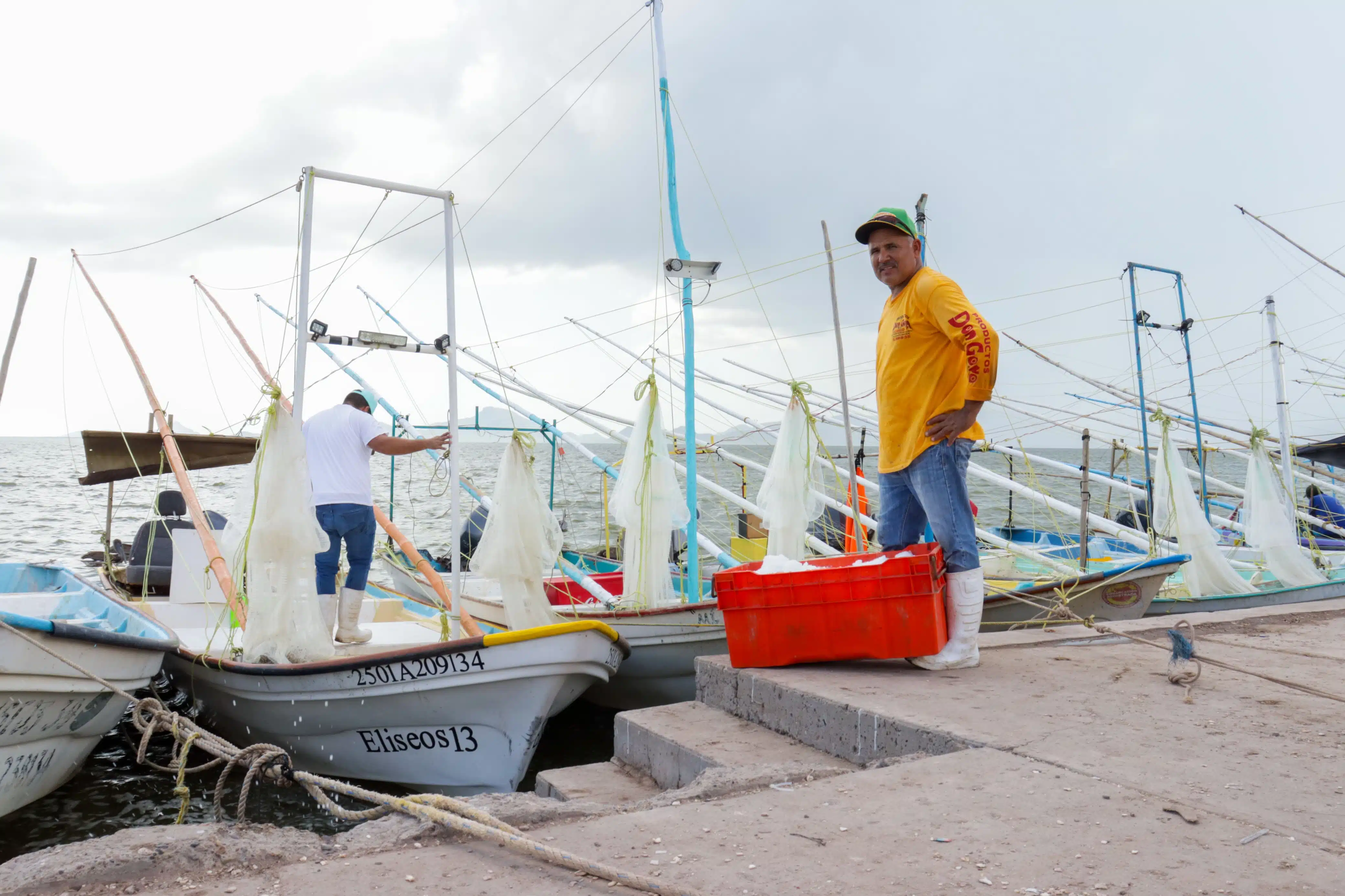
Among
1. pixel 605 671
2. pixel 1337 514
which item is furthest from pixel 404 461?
pixel 605 671

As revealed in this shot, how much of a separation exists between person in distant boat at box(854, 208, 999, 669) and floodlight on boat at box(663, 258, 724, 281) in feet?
12.5

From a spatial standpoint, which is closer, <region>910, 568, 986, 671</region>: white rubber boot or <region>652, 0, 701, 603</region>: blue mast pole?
<region>910, 568, 986, 671</region>: white rubber boot

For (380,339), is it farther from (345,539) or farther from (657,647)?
(657,647)

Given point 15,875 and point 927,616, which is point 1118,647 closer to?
point 927,616

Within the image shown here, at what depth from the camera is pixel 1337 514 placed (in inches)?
715

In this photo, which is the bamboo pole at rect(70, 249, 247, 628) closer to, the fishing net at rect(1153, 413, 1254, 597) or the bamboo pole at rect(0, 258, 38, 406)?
the bamboo pole at rect(0, 258, 38, 406)

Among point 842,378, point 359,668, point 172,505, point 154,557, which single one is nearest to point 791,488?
point 842,378

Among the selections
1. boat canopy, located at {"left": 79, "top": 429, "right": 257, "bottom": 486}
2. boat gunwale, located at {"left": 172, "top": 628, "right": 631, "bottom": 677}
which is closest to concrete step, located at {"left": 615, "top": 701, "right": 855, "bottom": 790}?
boat gunwale, located at {"left": 172, "top": 628, "right": 631, "bottom": 677}

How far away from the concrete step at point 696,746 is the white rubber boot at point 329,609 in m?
3.59

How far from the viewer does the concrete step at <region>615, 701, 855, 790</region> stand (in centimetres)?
322

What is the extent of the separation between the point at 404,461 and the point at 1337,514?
236 ft

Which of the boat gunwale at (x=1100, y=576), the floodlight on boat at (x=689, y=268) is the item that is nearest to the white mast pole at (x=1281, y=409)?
the boat gunwale at (x=1100, y=576)

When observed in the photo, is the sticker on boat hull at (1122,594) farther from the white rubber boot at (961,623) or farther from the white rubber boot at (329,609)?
the white rubber boot at (329,609)

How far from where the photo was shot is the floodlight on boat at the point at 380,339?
5.92m
